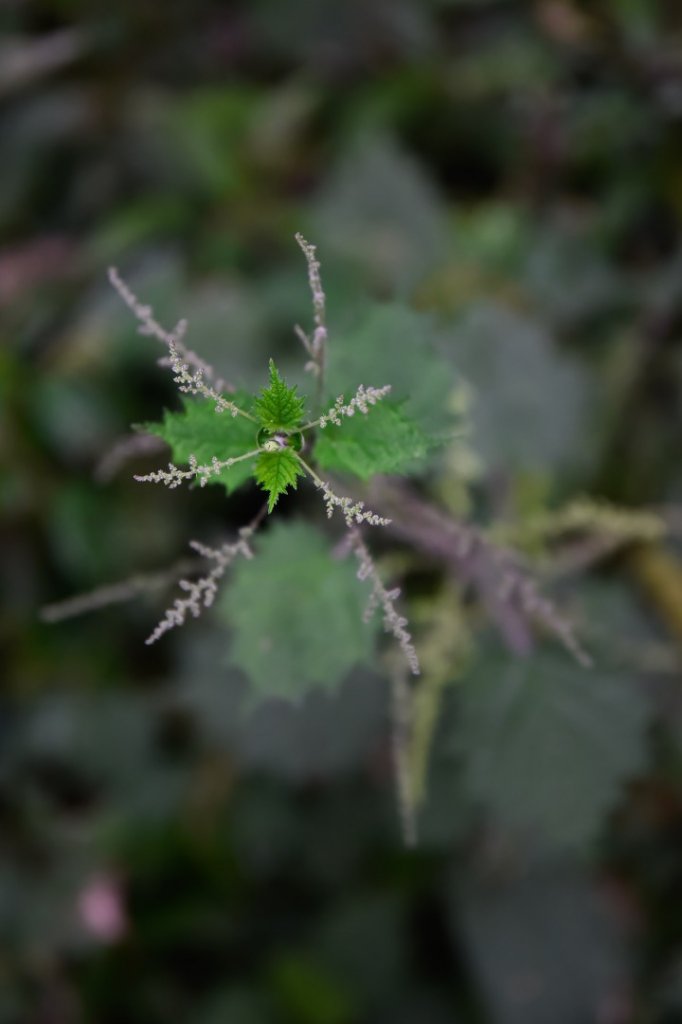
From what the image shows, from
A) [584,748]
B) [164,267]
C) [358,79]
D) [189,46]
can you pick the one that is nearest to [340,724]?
[584,748]

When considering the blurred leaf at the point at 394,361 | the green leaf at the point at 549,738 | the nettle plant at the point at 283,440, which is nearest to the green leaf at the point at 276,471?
the nettle plant at the point at 283,440

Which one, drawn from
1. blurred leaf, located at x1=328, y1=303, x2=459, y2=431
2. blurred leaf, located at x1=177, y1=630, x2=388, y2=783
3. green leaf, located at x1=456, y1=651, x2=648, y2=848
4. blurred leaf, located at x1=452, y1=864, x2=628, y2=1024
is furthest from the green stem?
blurred leaf, located at x1=452, y1=864, x2=628, y2=1024

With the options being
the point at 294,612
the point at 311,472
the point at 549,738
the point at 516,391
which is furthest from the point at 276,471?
the point at 516,391

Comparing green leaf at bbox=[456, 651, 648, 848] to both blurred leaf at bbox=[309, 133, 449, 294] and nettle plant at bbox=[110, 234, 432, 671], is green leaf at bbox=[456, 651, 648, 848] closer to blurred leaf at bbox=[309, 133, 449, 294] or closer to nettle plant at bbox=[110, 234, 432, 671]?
nettle plant at bbox=[110, 234, 432, 671]

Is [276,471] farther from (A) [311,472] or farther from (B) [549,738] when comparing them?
(B) [549,738]

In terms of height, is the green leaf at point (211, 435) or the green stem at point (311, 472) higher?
the green leaf at point (211, 435)

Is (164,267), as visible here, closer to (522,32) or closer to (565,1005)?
(522,32)

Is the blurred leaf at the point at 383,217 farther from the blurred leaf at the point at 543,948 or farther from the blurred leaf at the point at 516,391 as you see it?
the blurred leaf at the point at 543,948
